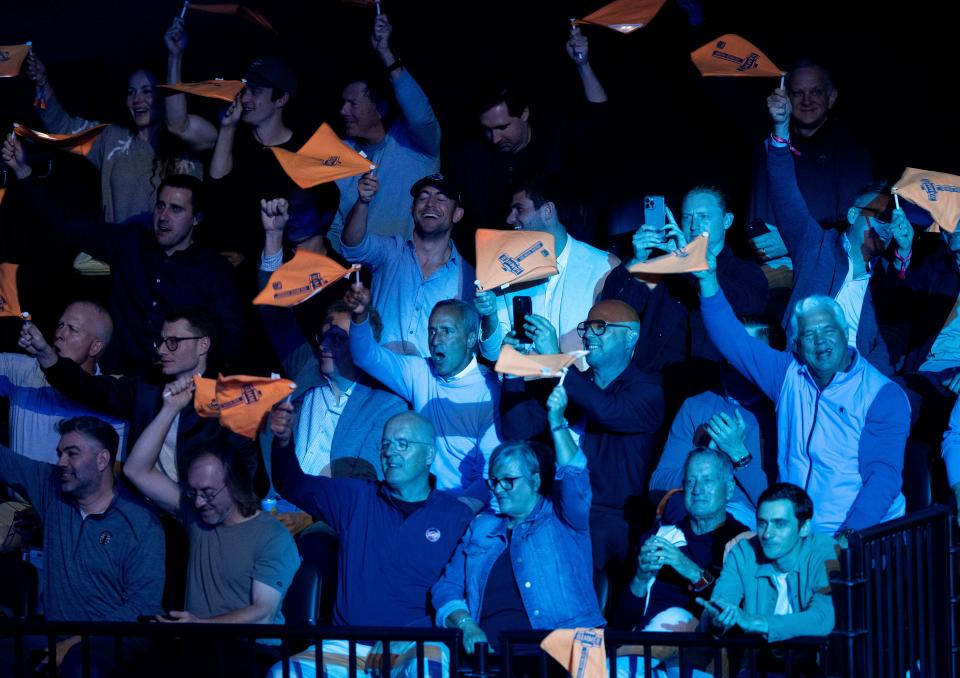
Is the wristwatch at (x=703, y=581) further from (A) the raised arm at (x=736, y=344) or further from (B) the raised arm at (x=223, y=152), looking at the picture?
(B) the raised arm at (x=223, y=152)

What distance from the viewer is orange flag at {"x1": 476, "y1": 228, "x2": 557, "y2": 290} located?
6.82 metres

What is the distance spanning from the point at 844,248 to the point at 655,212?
3.02ft

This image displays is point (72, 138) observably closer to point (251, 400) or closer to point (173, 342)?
point (173, 342)

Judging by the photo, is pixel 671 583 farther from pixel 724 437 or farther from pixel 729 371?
pixel 729 371

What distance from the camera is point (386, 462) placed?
20.3 feet

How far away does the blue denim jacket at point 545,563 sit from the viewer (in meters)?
5.82

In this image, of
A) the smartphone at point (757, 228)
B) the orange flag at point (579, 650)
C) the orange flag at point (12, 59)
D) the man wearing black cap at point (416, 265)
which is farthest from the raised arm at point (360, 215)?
the orange flag at point (579, 650)

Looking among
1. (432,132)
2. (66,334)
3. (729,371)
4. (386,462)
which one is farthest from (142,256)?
(729,371)

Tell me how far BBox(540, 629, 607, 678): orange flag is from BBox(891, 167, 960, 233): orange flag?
2.70 m

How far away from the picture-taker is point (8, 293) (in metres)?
7.38

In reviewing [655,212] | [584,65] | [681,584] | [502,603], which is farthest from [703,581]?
[584,65]

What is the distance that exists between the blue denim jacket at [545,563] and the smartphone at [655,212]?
135 centimetres

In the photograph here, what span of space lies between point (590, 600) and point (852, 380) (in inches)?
57.6

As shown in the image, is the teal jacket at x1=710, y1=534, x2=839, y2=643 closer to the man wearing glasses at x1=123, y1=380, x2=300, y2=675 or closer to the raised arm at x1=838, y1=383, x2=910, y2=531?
the raised arm at x1=838, y1=383, x2=910, y2=531
